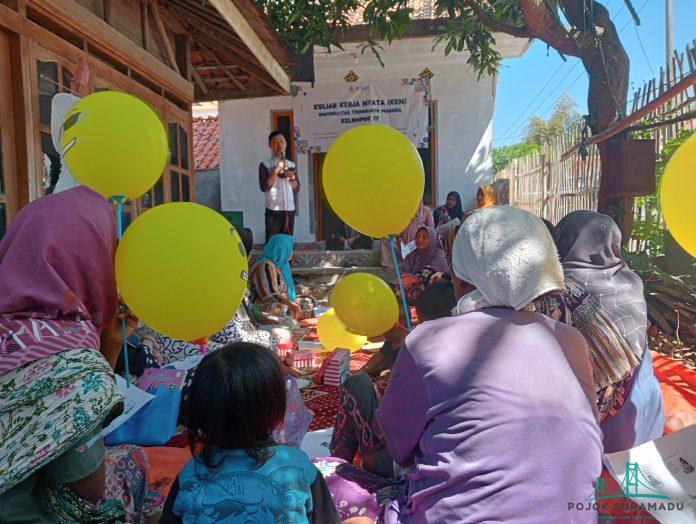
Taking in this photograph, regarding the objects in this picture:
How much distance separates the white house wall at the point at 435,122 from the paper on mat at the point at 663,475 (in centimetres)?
711

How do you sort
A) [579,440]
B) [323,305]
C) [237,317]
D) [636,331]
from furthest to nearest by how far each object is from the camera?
[323,305]
[237,317]
[636,331]
[579,440]

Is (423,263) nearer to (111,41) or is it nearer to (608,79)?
(608,79)

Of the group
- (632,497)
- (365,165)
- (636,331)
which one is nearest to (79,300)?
(365,165)

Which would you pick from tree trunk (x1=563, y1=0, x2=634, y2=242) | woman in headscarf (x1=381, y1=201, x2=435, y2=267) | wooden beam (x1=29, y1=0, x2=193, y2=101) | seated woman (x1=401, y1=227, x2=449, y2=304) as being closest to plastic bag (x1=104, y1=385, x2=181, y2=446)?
seated woman (x1=401, y1=227, x2=449, y2=304)

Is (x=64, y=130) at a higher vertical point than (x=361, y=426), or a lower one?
higher

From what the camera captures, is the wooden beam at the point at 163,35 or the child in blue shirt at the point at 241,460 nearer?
the child in blue shirt at the point at 241,460

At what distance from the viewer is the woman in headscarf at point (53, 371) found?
1.27 metres

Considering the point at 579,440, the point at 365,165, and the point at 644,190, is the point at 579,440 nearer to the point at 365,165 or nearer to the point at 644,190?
the point at 365,165

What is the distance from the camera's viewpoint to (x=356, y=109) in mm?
8258

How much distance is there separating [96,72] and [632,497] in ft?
13.8

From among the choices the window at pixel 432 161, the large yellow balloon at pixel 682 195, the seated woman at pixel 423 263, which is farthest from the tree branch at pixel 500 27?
the window at pixel 432 161

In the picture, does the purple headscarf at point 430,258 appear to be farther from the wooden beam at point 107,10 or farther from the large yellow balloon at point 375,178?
the wooden beam at point 107,10

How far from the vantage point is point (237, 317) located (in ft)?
11.1

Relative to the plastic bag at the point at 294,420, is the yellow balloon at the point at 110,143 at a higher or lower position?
higher
